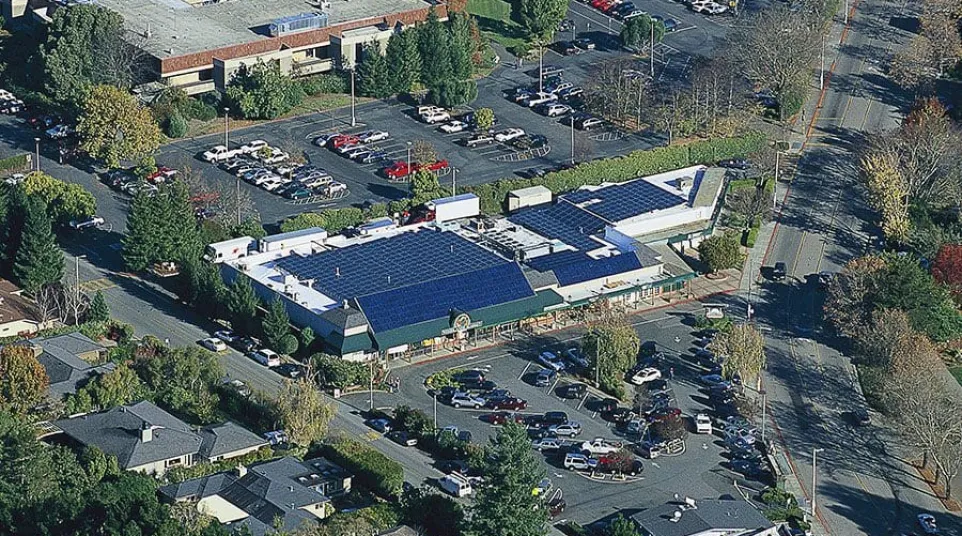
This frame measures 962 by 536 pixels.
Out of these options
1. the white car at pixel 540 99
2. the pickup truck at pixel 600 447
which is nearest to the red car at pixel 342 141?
the white car at pixel 540 99

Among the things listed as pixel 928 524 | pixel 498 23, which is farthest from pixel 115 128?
pixel 928 524

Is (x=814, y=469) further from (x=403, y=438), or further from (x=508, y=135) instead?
(x=508, y=135)

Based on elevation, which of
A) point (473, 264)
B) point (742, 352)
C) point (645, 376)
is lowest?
point (645, 376)

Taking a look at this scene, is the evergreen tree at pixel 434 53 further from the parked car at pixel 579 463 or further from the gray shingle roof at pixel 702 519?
the gray shingle roof at pixel 702 519

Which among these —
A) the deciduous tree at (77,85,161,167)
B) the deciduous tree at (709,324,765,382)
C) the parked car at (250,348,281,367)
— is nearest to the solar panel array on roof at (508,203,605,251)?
the deciduous tree at (709,324,765,382)

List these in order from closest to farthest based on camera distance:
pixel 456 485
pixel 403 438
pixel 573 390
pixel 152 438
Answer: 1. pixel 456 485
2. pixel 152 438
3. pixel 403 438
4. pixel 573 390

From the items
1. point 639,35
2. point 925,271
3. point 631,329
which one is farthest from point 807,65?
point 631,329

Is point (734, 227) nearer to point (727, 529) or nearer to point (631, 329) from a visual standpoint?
point (631, 329)
